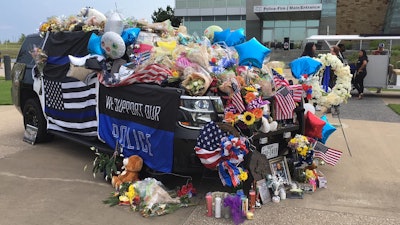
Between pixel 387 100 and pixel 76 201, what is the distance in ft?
38.0

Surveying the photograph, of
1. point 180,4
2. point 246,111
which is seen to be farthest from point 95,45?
point 180,4

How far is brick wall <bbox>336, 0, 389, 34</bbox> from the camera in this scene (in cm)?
3959

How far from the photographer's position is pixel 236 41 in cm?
549

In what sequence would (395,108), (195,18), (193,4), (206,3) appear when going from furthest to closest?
(195,18), (193,4), (206,3), (395,108)

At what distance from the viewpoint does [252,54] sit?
4719 millimetres

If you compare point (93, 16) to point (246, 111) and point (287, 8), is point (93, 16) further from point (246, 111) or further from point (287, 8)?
point (287, 8)

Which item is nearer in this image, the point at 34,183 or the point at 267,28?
A: the point at 34,183

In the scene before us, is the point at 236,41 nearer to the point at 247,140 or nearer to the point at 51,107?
the point at 247,140

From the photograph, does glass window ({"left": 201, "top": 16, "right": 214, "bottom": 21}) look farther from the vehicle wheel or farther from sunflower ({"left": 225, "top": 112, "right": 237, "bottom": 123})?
sunflower ({"left": 225, "top": 112, "right": 237, "bottom": 123})

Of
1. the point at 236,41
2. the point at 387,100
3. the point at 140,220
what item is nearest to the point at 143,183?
the point at 140,220

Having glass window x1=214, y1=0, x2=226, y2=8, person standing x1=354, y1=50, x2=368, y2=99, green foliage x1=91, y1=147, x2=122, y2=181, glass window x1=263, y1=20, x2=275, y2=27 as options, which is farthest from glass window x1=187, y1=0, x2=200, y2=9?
green foliage x1=91, y1=147, x2=122, y2=181

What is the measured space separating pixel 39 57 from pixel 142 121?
2718 millimetres

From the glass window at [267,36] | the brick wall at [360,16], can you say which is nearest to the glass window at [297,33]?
the glass window at [267,36]

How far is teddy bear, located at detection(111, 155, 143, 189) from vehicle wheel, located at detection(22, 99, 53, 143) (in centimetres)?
267
